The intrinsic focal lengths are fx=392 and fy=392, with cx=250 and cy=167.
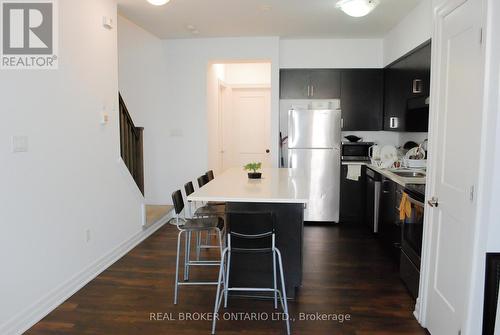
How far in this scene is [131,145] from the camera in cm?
497

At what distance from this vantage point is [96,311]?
302 cm

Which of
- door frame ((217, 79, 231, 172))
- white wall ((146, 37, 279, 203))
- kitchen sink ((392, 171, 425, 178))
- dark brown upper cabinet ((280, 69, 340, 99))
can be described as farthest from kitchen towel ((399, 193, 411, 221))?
door frame ((217, 79, 231, 172))

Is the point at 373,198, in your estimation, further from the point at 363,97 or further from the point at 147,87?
the point at 147,87

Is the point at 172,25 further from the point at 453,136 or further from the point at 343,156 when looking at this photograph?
the point at 453,136

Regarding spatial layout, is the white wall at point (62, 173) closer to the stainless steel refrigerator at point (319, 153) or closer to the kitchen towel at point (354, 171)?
the stainless steel refrigerator at point (319, 153)

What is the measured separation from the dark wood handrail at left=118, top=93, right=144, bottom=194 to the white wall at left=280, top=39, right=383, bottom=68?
2.42 meters

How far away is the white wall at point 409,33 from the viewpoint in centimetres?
408

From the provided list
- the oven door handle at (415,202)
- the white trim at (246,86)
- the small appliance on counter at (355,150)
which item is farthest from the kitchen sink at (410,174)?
the white trim at (246,86)

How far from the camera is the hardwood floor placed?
276 centimetres

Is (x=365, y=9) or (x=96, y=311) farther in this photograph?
(x=365, y=9)

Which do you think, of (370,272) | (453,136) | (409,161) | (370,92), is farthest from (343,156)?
(453,136)

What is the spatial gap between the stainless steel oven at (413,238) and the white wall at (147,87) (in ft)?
12.2

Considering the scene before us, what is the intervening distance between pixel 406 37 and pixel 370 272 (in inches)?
111

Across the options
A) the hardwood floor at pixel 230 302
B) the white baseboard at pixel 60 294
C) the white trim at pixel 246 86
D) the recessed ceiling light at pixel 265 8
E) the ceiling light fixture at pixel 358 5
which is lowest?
the hardwood floor at pixel 230 302
